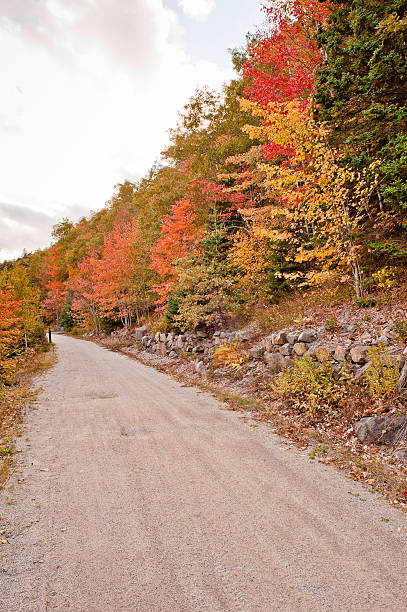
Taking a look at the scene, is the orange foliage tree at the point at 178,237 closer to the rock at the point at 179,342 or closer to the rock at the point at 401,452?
the rock at the point at 179,342

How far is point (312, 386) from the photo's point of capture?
704 centimetres

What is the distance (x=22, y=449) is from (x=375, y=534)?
612 centimetres

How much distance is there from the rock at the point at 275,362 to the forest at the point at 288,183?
2.36 m

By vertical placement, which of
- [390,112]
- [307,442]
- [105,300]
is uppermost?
[390,112]

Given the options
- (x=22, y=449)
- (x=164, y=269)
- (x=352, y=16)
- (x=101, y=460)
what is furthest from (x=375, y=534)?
(x=164, y=269)

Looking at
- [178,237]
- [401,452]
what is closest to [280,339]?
[401,452]

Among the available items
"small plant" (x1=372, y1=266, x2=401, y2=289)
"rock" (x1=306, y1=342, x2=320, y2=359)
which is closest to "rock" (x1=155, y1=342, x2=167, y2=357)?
"rock" (x1=306, y1=342, x2=320, y2=359)

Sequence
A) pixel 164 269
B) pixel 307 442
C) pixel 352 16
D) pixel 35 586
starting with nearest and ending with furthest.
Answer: pixel 35 586
pixel 307 442
pixel 352 16
pixel 164 269

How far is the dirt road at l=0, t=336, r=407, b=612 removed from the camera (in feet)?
9.12

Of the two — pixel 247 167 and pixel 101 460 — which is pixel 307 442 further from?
pixel 247 167

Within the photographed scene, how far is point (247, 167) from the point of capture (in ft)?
56.3

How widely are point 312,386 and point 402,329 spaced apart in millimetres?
2269

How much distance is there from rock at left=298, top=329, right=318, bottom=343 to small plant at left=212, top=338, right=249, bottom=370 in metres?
2.57

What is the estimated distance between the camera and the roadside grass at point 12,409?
5585 mm
